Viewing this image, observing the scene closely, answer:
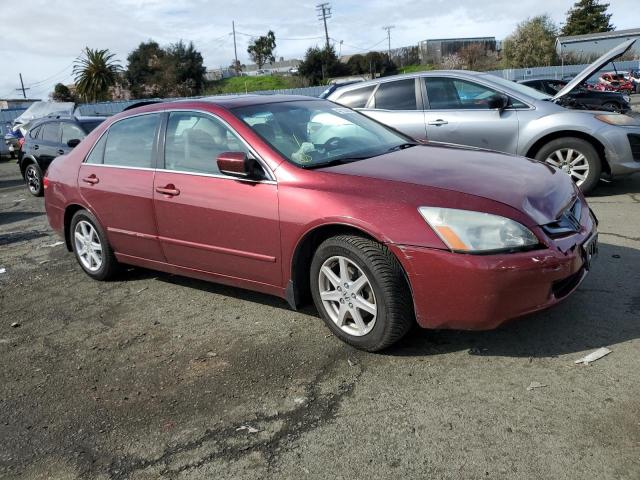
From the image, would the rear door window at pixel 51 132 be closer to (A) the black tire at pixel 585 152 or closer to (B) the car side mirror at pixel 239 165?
(B) the car side mirror at pixel 239 165

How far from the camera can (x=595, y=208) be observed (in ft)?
22.1

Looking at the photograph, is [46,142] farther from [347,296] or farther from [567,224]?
[567,224]

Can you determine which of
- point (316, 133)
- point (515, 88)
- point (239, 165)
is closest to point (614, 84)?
point (515, 88)

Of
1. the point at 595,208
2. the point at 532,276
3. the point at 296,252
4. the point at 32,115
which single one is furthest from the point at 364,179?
the point at 32,115

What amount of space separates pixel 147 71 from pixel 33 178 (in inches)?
2525

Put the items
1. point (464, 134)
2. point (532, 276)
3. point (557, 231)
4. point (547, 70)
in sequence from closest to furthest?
1. point (532, 276)
2. point (557, 231)
3. point (464, 134)
4. point (547, 70)

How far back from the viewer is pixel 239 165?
3725mm

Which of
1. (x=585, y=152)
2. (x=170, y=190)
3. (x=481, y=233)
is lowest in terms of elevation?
(x=585, y=152)

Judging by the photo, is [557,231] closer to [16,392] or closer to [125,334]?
[125,334]

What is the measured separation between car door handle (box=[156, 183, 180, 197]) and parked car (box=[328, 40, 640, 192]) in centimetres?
435

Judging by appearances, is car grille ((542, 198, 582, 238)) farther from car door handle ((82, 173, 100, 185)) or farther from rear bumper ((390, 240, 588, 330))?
car door handle ((82, 173, 100, 185))

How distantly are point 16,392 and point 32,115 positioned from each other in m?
20.9

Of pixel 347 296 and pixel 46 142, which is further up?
pixel 46 142

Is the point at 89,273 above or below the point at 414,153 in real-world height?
below
